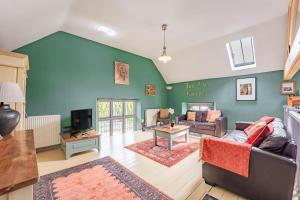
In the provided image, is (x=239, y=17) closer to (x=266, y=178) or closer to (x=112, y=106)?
(x=266, y=178)

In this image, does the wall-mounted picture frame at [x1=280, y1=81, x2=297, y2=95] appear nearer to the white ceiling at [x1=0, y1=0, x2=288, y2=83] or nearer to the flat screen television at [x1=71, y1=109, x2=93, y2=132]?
the white ceiling at [x1=0, y1=0, x2=288, y2=83]

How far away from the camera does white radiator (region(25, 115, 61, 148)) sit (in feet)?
11.0

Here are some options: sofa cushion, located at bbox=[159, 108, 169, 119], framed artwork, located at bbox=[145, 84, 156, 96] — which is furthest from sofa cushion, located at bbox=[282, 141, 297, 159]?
framed artwork, located at bbox=[145, 84, 156, 96]

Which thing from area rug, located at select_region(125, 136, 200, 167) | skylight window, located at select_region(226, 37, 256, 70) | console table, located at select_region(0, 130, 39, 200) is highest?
skylight window, located at select_region(226, 37, 256, 70)

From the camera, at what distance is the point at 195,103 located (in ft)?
20.7

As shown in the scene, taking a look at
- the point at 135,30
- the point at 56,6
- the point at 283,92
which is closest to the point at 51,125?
the point at 56,6

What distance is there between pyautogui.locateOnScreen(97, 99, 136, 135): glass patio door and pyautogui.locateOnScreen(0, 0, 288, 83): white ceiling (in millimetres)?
2062

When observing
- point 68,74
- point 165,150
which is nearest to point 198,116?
point 165,150

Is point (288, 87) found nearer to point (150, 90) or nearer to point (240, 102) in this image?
point (240, 102)

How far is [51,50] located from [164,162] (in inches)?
156

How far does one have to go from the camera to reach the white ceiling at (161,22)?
251 centimetres

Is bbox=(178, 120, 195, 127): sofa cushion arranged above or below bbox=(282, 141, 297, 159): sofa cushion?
below

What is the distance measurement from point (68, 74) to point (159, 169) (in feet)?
11.4

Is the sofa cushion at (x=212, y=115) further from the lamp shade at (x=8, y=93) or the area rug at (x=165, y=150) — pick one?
the lamp shade at (x=8, y=93)
